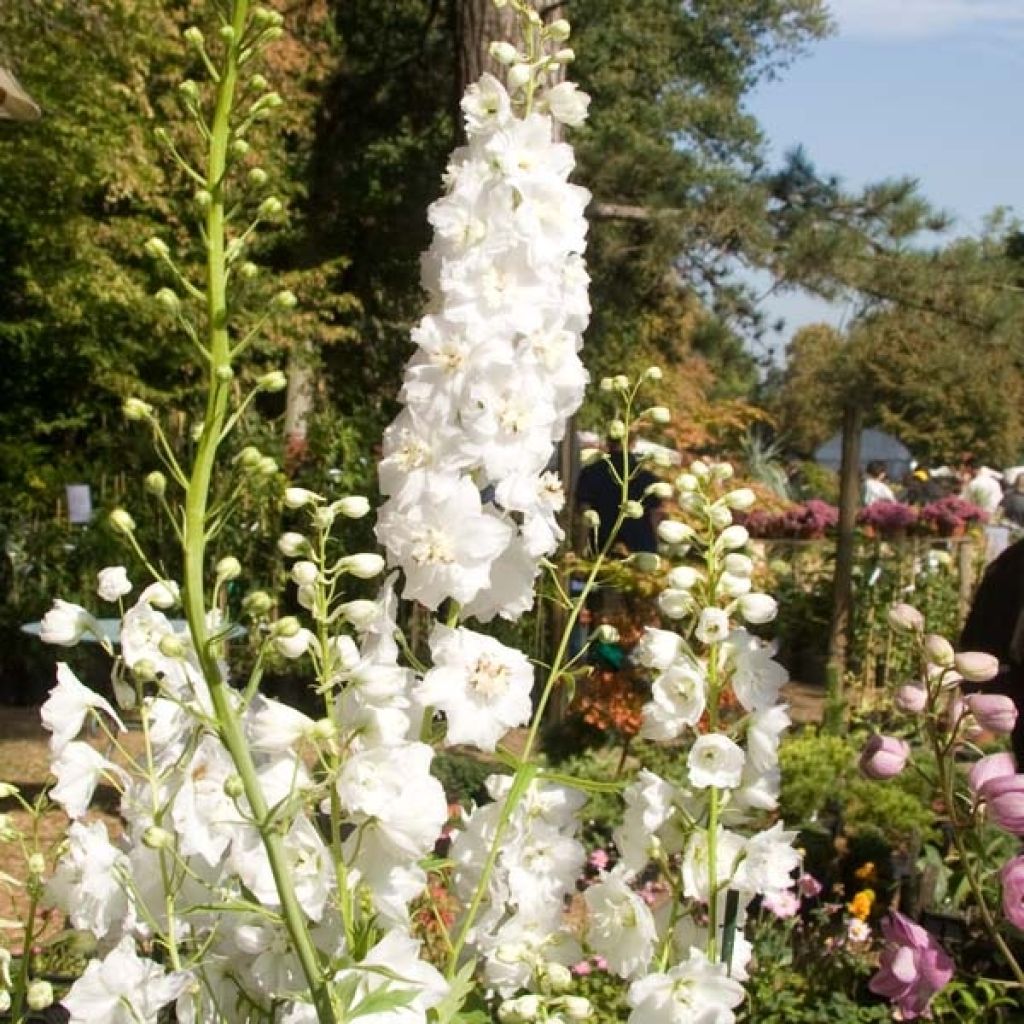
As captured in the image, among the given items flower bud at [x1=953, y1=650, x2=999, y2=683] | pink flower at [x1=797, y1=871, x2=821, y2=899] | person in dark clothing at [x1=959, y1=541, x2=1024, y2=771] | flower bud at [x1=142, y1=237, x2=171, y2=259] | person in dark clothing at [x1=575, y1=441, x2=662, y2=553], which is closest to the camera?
flower bud at [x1=142, y1=237, x2=171, y2=259]

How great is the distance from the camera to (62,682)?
56.5 inches

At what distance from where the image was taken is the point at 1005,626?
145 inches

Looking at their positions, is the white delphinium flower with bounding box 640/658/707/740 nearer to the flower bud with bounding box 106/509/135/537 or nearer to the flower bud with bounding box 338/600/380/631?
the flower bud with bounding box 338/600/380/631

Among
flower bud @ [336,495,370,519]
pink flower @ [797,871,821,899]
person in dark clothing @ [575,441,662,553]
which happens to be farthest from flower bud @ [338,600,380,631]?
person in dark clothing @ [575,441,662,553]

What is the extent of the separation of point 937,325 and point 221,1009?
411 inches

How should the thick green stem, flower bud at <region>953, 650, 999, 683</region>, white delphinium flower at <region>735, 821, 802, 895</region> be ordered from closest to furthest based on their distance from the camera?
the thick green stem
flower bud at <region>953, 650, 999, 683</region>
white delphinium flower at <region>735, 821, 802, 895</region>

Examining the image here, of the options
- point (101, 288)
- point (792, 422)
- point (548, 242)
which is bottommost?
point (792, 422)

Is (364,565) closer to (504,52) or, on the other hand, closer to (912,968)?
(504,52)

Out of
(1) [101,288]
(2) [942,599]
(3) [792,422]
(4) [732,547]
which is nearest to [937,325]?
(2) [942,599]

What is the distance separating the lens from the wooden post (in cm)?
778

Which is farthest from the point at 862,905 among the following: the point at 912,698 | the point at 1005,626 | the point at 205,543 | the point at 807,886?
A: the point at 205,543

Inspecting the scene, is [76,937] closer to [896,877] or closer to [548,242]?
[548,242]

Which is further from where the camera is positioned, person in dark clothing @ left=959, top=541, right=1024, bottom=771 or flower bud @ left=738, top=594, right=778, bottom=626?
person in dark clothing @ left=959, top=541, right=1024, bottom=771

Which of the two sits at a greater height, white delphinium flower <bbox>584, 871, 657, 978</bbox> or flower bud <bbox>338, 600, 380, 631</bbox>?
flower bud <bbox>338, 600, 380, 631</bbox>
